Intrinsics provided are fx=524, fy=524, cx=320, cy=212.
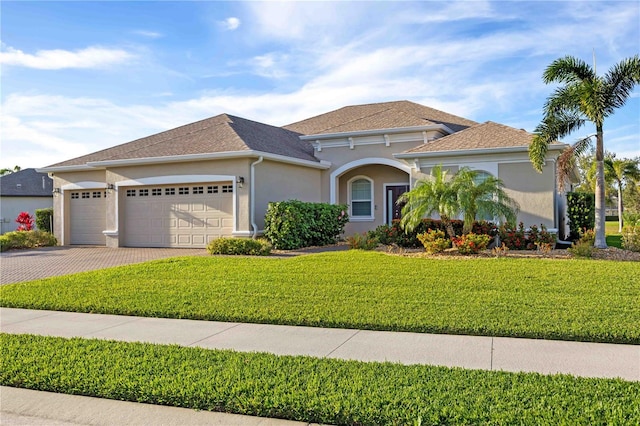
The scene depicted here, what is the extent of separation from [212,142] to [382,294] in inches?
461

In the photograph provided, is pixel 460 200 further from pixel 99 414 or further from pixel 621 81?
pixel 99 414

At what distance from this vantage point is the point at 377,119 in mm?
20781

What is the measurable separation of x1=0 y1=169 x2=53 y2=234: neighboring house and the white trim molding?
82.7 ft

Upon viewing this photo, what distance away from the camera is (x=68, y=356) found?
557 cm

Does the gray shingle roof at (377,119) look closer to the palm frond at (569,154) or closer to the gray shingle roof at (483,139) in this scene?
the gray shingle roof at (483,139)

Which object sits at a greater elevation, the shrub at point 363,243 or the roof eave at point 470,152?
the roof eave at point 470,152

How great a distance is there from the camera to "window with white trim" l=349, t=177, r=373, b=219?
68.0 feet

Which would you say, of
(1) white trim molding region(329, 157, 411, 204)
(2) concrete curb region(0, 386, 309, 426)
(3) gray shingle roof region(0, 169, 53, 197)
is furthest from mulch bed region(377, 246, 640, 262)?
(3) gray shingle roof region(0, 169, 53, 197)

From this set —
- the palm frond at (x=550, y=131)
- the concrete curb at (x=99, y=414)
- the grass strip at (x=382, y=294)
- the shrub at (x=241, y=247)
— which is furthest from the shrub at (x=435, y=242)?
the concrete curb at (x=99, y=414)

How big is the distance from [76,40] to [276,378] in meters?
11.2

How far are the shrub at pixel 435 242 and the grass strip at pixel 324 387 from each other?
8.68m

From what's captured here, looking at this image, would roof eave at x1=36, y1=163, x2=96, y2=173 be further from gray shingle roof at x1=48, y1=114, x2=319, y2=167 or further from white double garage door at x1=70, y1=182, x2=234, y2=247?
white double garage door at x1=70, y1=182, x2=234, y2=247

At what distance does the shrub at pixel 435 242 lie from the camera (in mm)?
13469

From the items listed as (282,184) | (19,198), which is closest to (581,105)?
(282,184)
